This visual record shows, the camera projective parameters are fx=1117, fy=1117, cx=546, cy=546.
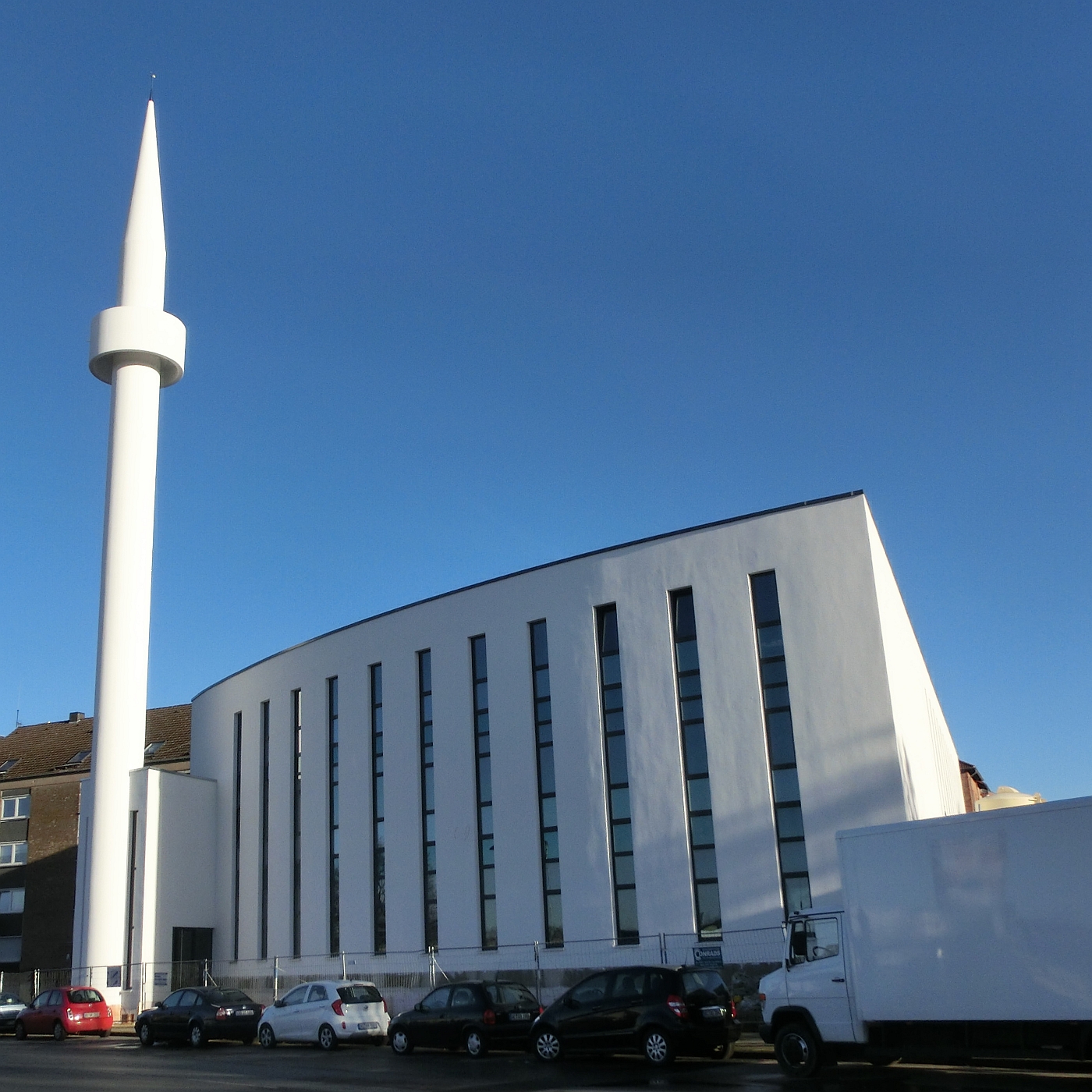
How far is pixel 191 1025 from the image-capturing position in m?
24.5

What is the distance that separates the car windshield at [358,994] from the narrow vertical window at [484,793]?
564cm

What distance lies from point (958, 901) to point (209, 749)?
101 feet

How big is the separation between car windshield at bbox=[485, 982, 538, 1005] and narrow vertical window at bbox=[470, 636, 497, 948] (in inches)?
303

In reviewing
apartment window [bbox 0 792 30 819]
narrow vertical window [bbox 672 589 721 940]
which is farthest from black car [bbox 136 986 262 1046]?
apartment window [bbox 0 792 30 819]

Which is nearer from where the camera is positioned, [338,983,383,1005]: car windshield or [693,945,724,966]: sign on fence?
[338,983,383,1005]: car windshield

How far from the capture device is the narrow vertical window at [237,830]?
116 feet

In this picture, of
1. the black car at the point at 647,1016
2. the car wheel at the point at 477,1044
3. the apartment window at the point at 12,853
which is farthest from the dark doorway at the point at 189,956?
the black car at the point at 647,1016

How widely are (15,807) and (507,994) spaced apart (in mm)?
39086

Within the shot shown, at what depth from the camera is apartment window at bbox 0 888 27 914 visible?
4897 cm

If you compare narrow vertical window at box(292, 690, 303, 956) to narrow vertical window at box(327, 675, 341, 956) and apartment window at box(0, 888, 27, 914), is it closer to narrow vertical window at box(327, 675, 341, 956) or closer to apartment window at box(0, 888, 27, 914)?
narrow vertical window at box(327, 675, 341, 956)

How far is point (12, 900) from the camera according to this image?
49156 millimetres

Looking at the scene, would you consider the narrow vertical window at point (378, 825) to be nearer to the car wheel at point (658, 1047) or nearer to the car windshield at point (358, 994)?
the car windshield at point (358, 994)

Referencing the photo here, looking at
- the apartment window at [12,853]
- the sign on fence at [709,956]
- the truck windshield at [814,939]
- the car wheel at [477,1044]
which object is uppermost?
the apartment window at [12,853]

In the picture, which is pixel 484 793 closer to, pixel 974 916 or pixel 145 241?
pixel 974 916
